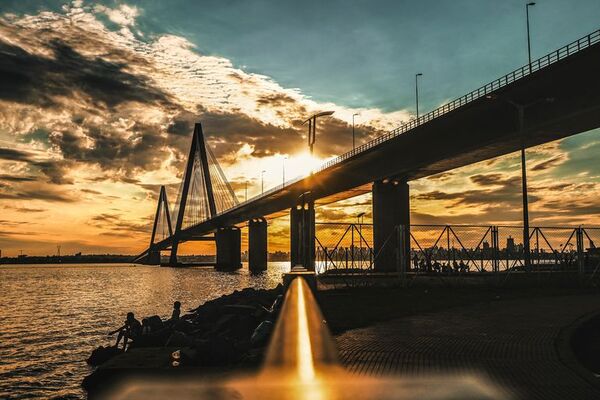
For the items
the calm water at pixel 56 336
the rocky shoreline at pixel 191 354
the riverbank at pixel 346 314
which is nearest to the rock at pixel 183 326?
the riverbank at pixel 346 314

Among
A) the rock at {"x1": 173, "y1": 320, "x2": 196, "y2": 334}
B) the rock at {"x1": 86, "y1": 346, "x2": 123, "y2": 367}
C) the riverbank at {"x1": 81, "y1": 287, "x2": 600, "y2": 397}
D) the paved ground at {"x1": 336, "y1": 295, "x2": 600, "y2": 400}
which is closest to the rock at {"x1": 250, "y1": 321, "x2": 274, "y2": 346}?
the riverbank at {"x1": 81, "y1": 287, "x2": 600, "y2": 397}

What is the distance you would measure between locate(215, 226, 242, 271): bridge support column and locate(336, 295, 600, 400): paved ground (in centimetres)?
12130

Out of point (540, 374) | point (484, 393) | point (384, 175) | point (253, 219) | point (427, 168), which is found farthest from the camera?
point (253, 219)

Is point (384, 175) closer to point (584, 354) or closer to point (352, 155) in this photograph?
point (352, 155)

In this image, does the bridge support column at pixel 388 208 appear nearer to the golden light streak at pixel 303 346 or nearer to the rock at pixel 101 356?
the rock at pixel 101 356

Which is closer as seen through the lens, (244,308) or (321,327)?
(321,327)

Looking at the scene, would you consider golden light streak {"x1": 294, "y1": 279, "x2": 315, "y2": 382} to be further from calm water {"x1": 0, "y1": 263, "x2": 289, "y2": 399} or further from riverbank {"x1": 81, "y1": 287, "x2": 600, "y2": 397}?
calm water {"x1": 0, "y1": 263, "x2": 289, "y2": 399}

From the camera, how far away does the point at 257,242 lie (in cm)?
12588

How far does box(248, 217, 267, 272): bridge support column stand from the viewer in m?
124

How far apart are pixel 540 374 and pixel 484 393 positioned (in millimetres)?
2350

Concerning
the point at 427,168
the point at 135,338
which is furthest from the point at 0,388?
the point at 427,168

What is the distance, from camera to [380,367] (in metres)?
9.79

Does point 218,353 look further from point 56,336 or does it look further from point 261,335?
point 56,336

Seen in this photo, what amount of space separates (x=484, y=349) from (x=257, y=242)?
378 feet
